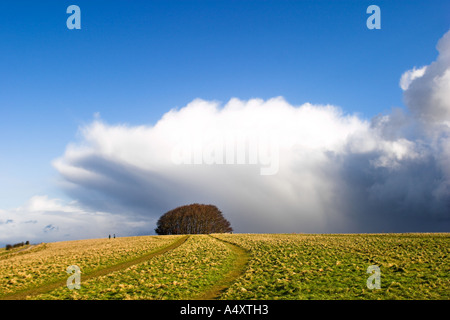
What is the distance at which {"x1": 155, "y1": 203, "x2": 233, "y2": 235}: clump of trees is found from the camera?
106 m

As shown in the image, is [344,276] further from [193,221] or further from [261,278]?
[193,221]

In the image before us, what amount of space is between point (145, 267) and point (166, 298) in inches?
465

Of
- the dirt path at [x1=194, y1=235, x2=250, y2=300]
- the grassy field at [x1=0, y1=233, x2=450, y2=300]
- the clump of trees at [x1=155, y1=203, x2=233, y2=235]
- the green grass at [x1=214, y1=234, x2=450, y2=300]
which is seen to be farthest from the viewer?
the clump of trees at [x1=155, y1=203, x2=233, y2=235]

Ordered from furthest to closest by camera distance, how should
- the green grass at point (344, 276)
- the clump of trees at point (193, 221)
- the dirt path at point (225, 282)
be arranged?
the clump of trees at point (193, 221) < the dirt path at point (225, 282) < the green grass at point (344, 276)

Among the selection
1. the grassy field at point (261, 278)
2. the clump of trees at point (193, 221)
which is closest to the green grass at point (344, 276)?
the grassy field at point (261, 278)

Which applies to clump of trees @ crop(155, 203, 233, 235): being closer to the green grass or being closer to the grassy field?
the grassy field

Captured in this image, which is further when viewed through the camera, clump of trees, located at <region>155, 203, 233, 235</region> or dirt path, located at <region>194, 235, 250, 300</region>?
clump of trees, located at <region>155, 203, 233, 235</region>

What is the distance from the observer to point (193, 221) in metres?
108

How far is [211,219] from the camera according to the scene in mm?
110312

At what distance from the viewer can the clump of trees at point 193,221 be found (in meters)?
106

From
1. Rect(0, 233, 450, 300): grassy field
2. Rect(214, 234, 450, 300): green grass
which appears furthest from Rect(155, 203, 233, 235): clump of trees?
Rect(214, 234, 450, 300): green grass

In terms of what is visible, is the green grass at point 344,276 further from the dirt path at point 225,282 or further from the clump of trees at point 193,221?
the clump of trees at point 193,221
